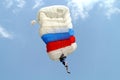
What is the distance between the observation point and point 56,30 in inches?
1651

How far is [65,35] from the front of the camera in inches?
1687

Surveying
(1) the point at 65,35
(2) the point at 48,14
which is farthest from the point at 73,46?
(2) the point at 48,14

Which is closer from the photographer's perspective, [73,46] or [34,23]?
[34,23]

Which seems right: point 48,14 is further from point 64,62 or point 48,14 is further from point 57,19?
point 64,62

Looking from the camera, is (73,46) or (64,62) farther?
(73,46)

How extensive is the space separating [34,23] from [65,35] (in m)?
3.79

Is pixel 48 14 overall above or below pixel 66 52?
above

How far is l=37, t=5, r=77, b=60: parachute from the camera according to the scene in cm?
4094

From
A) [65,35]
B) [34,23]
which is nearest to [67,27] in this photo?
[65,35]

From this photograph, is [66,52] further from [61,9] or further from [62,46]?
[61,9]

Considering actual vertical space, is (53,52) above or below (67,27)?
below

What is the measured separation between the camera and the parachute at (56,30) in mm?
40938

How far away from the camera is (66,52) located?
42.2 m

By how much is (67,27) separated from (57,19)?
1252 millimetres
